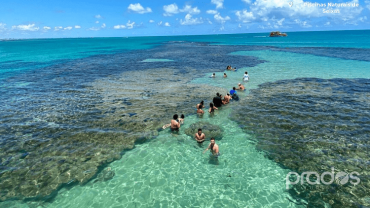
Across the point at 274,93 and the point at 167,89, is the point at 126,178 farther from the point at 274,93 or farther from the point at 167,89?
the point at 274,93

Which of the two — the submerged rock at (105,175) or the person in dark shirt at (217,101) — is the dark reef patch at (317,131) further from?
the submerged rock at (105,175)

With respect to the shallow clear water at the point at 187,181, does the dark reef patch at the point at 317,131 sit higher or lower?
higher

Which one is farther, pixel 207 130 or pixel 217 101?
pixel 217 101

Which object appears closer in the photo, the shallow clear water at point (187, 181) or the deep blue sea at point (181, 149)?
the shallow clear water at point (187, 181)

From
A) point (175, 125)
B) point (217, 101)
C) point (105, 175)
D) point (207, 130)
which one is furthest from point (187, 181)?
point (217, 101)

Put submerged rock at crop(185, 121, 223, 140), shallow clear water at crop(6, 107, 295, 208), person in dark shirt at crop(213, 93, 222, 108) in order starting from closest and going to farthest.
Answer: shallow clear water at crop(6, 107, 295, 208), submerged rock at crop(185, 121, 223, 140), person in dark shirt at crop(213, 93, 222, 108)

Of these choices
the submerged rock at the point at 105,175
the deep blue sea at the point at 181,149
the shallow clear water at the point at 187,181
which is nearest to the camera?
the shallow clear water at the point at 187,181

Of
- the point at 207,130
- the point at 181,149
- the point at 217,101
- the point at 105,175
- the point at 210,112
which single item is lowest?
the point at 105,175

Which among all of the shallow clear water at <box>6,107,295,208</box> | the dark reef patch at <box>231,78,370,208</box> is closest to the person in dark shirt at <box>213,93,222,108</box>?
the dark reef patch at <box>231,78,370,208</box>

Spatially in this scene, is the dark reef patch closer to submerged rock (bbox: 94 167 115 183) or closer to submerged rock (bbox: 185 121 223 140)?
submerged rock (bbox: 185 121 223 140)

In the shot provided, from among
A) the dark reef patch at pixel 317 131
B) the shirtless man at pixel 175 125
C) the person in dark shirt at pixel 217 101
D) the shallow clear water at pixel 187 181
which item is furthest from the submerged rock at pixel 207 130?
the person in dark shirt at pixel 217 101

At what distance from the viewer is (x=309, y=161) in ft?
36.9

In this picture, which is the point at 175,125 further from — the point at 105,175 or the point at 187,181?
the point at 105,175

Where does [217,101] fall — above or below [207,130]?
above
